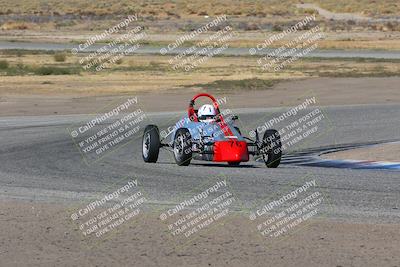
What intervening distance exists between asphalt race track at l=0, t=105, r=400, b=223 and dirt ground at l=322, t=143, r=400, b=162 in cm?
99

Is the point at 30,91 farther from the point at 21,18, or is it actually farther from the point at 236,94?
the point at 21,18

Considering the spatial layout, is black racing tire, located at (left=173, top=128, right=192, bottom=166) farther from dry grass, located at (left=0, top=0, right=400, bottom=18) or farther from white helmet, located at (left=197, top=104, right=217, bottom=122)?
dry grass, located at (left=0, top=0, right=400, bottom=18)

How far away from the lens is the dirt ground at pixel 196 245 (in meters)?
10.9

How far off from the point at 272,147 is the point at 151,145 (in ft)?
7.54

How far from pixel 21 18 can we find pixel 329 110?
92.8m

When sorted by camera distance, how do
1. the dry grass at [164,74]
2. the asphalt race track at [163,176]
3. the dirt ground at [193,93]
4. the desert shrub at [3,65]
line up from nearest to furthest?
the asphalt race track at [163,176]
the dirt ground at [193,93]
the dry grass at [164,74]
the desert shrub at [3,65]

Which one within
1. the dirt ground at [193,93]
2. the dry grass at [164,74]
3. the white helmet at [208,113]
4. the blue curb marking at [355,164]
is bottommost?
the blue curb marking at [355,164]

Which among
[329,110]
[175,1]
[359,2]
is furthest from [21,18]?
[329,110]

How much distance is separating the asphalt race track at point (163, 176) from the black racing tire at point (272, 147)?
306mm

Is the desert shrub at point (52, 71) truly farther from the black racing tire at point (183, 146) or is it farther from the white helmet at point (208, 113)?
the black racing tire at point (183, 146)

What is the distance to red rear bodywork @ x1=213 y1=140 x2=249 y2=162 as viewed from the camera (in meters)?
19.1

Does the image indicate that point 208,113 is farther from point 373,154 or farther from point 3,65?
point 3,65

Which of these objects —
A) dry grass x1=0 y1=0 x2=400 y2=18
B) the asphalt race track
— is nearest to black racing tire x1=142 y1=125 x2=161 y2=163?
the asphalt race track

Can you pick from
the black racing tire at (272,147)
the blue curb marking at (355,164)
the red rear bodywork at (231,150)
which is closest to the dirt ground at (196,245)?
the red rear bodywork at (231,150)
